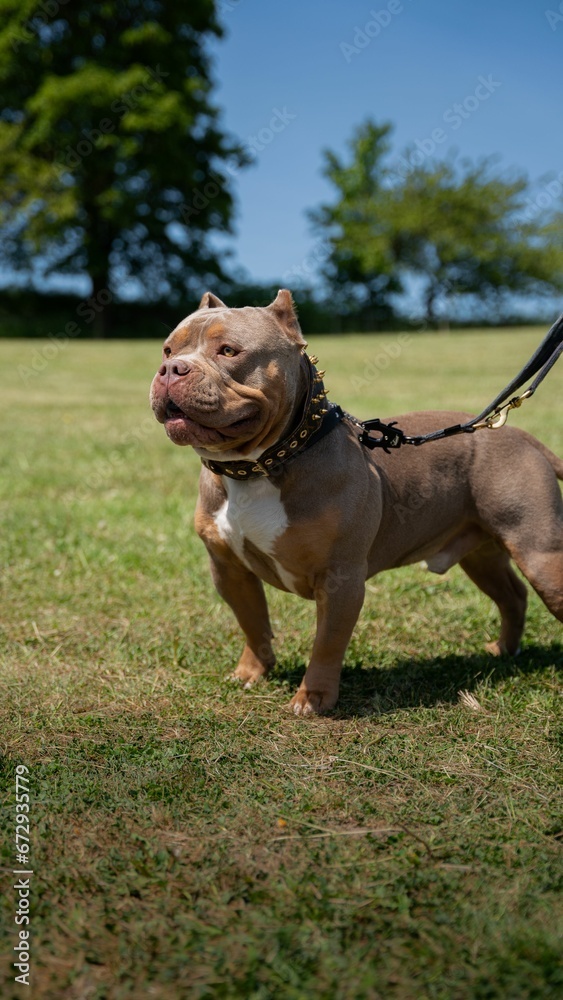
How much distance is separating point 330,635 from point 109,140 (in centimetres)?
2988

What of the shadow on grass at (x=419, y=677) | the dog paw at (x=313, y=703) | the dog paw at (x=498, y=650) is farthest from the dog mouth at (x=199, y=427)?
the dog paw at (x=498, y=650)

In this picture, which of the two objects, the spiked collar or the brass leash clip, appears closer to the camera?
the spiked collar

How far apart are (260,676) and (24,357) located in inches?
725

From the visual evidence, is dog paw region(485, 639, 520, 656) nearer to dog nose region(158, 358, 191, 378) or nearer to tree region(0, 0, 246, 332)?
dog nose region(158, 358, 191, 378)

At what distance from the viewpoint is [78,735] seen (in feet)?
11.5

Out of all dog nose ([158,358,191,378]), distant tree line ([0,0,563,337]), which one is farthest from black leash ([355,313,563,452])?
distant tree line ([0,0,563,337])

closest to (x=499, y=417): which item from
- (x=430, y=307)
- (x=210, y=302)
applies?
(x=210, y=302)

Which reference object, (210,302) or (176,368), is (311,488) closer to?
(176,368)

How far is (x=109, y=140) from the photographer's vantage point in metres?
30.1

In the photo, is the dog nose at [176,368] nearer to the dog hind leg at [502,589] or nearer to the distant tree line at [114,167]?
the dog hind leg at [502,589]

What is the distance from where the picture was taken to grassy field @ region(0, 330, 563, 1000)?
7.30 ft

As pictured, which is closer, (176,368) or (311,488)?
(176,368)

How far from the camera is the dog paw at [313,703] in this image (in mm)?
3662

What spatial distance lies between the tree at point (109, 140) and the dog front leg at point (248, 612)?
2861 cm
